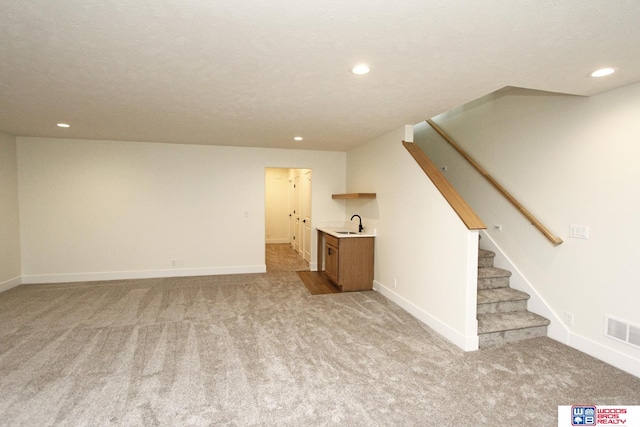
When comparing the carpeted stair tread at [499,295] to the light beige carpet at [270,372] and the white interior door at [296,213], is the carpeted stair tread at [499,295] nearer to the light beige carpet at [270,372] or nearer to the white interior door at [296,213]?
the light beige carpet at [270,372]

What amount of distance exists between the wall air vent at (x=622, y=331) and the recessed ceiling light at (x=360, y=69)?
2939 mm

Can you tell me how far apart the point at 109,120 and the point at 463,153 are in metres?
4.63

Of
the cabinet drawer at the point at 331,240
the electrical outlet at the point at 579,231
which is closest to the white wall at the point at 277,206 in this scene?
the cabinet drawer at the point at 331,240

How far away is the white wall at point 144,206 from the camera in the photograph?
494 cm

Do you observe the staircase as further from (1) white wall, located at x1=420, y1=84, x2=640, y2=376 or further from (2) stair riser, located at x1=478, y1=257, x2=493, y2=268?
(1) white wall, located at x1=420, y1=84, x2=640, y2=376

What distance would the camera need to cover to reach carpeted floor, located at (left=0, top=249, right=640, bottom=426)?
1985 mm

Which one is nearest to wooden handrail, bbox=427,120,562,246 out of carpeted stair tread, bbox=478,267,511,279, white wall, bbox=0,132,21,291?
carpeted stair tread, bbox=478,267,511,279

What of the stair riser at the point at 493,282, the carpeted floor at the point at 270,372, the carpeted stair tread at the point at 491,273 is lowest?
the carpeted floor at the point at 270,372

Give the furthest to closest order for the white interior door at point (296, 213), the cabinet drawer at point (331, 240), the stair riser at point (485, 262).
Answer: the white interior door at point (296, 213)
the cabinet drawer at point (331, 240)
the stair riser at point (485, 262)

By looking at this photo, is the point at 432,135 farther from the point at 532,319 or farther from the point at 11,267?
the point at 11,267

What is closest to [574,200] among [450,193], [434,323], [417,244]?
[450,193]

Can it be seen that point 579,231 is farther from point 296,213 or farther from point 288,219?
point 288,219

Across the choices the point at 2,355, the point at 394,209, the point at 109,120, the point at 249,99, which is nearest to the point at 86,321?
the point at 2,355

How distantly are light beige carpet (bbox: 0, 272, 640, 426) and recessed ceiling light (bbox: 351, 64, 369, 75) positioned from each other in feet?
7.77
